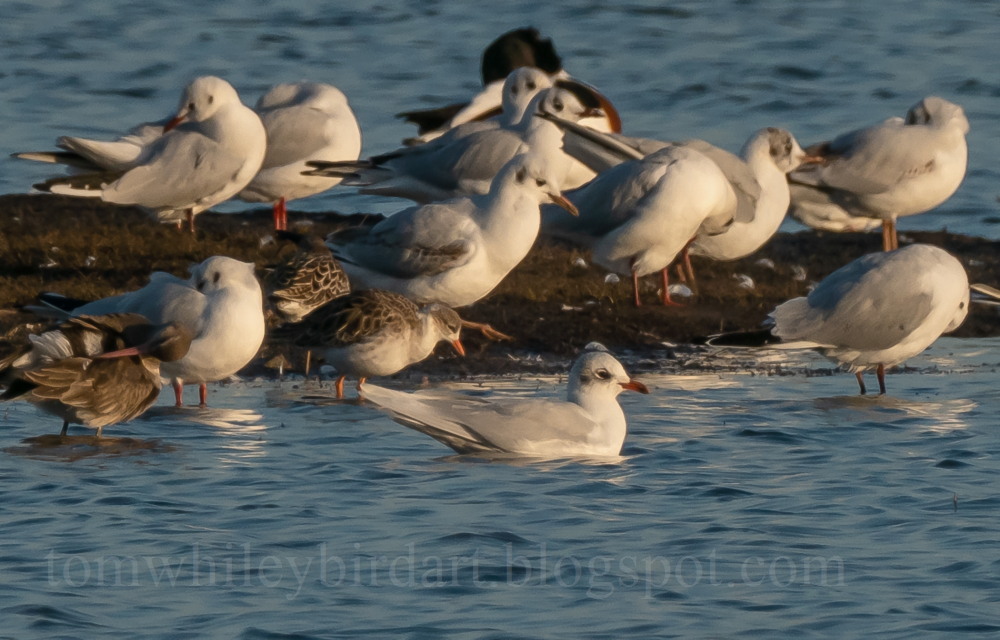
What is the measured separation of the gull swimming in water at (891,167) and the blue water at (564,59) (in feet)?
8.61

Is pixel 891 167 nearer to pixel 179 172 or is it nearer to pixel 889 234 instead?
pixel 889 234

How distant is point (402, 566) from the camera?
7.13 meters

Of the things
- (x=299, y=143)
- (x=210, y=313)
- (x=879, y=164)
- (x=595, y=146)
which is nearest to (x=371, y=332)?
(x=210, y=313)

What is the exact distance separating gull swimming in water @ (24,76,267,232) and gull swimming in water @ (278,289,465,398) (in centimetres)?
322

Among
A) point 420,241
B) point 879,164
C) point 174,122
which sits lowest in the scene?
point 420,241

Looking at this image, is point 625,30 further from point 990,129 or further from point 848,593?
point 848,593

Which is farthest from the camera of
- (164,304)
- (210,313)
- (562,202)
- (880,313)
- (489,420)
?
(562,202)

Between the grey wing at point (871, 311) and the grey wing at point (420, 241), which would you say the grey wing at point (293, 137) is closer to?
the grey wing at point (420, 241)

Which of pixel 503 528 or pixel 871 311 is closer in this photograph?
pixel 503 528

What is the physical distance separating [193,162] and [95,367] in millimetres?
4897

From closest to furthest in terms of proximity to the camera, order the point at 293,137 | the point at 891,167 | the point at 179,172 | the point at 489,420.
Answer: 1. the point at 489,420
2. the point at 179,172
3. the point at 891,167
4. the point at 293,137

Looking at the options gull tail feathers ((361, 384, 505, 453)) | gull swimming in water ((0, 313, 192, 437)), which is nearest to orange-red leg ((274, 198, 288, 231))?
gull swimming in water ((0, 313, 192, 437))

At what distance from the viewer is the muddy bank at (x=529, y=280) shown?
1211cm

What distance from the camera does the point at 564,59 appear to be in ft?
86.2
